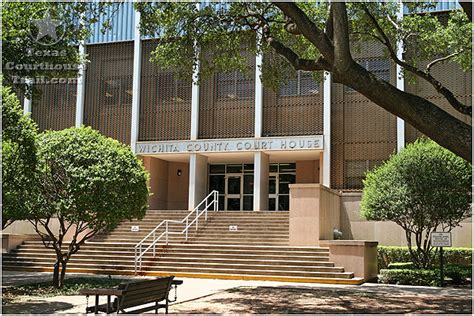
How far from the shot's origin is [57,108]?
3022 centimetres

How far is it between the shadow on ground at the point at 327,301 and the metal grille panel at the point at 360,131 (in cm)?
1012

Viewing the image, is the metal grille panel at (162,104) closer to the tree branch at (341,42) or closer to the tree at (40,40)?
the tree at (40,40)

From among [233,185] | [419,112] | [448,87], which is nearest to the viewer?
[419,112]

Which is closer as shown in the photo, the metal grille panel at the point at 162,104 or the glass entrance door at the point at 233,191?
the metal grille panel at the point at 162,104

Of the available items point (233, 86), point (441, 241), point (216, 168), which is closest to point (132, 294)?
point (441, 241)

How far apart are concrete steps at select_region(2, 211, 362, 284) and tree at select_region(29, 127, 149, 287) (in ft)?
14.1

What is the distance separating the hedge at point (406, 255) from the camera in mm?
21141

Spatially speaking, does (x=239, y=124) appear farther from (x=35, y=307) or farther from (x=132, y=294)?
(x=132, y=294)

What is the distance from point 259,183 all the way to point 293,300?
45.5 ft

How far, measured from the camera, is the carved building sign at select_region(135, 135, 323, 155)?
2612cm

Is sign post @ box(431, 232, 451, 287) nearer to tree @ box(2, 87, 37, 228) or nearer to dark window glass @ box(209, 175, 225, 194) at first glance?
tree @ box(2, 87, 37, 228)

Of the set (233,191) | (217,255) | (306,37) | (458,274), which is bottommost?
(458,274)

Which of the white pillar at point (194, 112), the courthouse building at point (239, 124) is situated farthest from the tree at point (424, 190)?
the white pillar at point (194, 112)

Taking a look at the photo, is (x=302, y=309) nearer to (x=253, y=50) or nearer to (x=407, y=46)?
(x=253, y=50)
